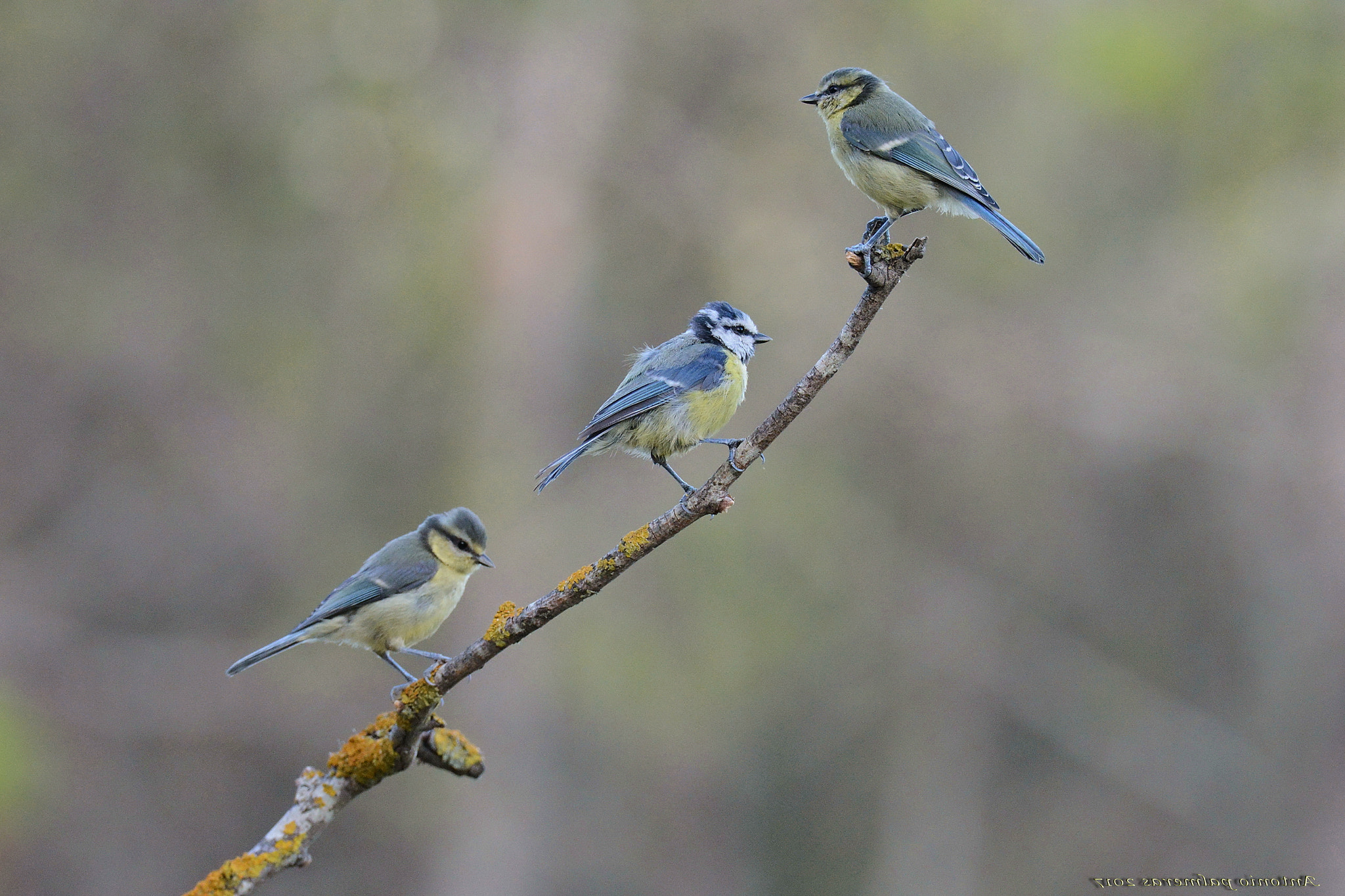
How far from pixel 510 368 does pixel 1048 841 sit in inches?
253

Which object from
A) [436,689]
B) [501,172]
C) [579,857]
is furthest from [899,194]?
[579,857]

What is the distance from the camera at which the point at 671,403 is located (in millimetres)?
3312

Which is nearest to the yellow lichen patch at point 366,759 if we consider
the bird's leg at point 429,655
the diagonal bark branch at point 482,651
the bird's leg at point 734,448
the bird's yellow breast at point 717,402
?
the diagonal bark branch at point 482,651

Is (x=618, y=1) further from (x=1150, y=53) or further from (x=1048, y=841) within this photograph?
(x=1048, y=841)

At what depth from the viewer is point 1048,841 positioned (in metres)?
9.62

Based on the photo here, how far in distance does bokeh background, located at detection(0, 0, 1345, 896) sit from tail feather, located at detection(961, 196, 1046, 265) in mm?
4598

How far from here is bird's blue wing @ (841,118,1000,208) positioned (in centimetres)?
354

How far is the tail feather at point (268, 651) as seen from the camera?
2.60 m

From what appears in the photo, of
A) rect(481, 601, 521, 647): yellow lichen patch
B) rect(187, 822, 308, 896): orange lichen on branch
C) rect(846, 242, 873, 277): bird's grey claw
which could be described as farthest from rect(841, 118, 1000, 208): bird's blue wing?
rect(187, 822, 308, 896): orange lichen on branch

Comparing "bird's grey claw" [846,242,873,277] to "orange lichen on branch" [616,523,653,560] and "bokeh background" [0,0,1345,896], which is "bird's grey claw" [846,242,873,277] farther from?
"bokeh background" [0,0,1345,896]

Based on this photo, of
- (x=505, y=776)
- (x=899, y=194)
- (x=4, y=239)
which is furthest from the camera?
(x=505, y=776)

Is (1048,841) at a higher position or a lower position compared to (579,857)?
higher

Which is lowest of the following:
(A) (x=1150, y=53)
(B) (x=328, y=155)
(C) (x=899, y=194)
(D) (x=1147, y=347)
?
(C) (x=899, y=194)

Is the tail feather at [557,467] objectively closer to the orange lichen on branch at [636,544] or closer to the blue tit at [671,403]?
the blue tit at [671,403]
